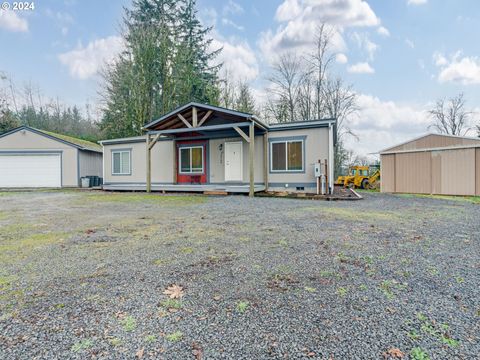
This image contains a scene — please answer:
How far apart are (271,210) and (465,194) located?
449 inches

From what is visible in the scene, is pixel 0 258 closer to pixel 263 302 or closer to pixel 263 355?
pixel 263 302

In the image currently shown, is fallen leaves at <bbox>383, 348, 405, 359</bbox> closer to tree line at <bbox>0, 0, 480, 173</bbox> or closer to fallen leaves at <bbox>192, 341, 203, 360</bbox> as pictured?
fallen leaves at <bbox>192, 341, 203, 360</bbox>

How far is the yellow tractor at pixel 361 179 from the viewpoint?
18.9 metres

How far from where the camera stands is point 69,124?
31656mm

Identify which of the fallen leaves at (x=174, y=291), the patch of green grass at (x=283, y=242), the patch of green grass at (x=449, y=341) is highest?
the patch of green grass at (x=283, y=242)

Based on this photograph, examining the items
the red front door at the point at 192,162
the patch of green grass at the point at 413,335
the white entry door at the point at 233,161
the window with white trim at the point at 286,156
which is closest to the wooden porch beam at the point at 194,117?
the red front door at the point at 192,162

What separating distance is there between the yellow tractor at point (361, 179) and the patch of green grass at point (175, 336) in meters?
19.4

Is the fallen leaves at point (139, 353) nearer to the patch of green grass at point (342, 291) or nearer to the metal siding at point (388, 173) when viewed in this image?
the patch of green grass at point (342, 291)

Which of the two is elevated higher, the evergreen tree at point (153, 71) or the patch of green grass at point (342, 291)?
the evergreen tree at point (153, 71)

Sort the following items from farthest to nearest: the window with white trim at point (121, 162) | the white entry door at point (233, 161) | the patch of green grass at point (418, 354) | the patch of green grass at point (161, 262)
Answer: the window with white trim at point (121, 162) → the white entry door at point (233, 161) → the patch of green grass at point (161, 262) → the patch of green grass at point (418, 354)

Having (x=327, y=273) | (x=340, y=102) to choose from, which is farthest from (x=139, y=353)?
(x=340, y=102)

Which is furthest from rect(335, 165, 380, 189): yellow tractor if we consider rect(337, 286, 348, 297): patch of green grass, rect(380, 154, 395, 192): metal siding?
rect(337, 286, 348, 297): patch of green grass

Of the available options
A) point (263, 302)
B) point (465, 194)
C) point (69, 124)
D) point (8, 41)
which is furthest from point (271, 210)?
point (69, 124)

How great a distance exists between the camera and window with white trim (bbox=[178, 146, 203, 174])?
43.2 ft
